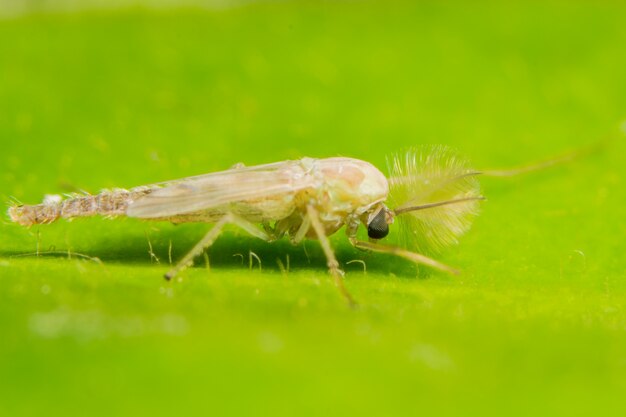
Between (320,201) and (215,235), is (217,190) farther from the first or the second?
(320,201)

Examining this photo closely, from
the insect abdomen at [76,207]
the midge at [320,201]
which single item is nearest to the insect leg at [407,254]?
the midge at [320,201]

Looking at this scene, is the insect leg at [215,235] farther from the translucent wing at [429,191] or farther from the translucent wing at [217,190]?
the translucent wing at [429,191]

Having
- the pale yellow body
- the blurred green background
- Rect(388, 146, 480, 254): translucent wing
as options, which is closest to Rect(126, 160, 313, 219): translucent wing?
the pale yellow body

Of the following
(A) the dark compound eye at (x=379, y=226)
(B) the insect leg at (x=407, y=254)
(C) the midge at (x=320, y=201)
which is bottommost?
(B) the insect leg at (x=407, y=254)

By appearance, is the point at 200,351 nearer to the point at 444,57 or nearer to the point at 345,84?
the point at 345,84

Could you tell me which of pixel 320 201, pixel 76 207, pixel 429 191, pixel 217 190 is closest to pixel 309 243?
pixel 320 201

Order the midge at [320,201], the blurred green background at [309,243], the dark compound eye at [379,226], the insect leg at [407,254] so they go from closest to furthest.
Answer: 1. the blurred green background at [309,243]
2. the insect leg at [407,254]
3. the midge at [320,201]
4. the dark compound eye at [379,226]
